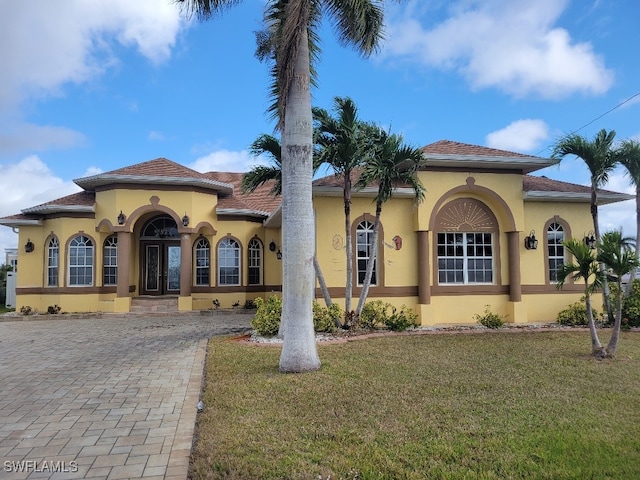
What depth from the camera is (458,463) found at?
4.01m

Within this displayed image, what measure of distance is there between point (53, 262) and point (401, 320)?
13845 millimetres

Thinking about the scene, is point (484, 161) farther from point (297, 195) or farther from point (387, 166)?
point (297, 195)

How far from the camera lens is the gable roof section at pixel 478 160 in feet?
40.6

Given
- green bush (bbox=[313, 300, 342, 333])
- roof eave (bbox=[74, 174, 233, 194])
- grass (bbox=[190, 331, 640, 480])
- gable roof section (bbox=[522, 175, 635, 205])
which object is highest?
roof eave (bbox=[74, 174, 233, 194])

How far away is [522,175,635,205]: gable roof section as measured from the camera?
1320 centimetres

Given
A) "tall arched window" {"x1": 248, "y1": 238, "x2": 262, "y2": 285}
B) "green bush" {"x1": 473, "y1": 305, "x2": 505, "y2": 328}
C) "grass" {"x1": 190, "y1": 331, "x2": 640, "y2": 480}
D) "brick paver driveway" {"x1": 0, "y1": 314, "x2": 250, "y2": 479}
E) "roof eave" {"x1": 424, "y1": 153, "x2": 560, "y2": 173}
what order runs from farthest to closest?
"tall arched window" {"x1": 248, "y1": 238, "x2": 262, "y2": 285} → "roof eave" {"x1": 424, "y1": 153, "x2": 560, "y2": 173} → "green bush" {"x1": 473, "y1": 305, "x2": 505, "y2": 328} → "brick paver driveway" {"x1": 0, "y1": 314, "x2": 250, "y2": 479} → "grass" {"x1": 190, "y1": 331, "x2": 640, "y2": 480}

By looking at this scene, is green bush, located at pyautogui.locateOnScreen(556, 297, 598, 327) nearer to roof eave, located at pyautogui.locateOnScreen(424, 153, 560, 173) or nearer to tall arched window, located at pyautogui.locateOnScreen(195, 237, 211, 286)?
roof eave, located at pyautogui.locateOnScreen(424, 153, 560, 173)

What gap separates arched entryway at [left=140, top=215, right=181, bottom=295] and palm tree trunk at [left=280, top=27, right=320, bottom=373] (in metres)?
13.0

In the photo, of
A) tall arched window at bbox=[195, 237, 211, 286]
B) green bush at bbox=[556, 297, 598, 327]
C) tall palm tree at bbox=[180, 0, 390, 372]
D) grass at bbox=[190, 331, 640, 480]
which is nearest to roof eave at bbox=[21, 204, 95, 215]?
tall arched window at bbox=[195, 237, 211, 286]

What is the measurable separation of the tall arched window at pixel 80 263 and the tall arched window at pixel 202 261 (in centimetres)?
399

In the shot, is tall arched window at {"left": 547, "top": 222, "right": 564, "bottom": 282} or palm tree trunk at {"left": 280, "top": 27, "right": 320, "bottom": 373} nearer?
palm tree trunk at {"left": 280, "top": 27, "right": 320, "bottom": 373}

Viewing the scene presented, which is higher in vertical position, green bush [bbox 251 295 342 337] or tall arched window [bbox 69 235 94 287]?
tall arched window [bbox 69 235 94 287]

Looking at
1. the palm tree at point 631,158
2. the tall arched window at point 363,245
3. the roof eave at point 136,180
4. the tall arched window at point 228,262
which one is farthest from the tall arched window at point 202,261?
the palm tree at point 631,158

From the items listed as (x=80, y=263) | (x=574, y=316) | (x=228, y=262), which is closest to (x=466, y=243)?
(x=574, y=316)
